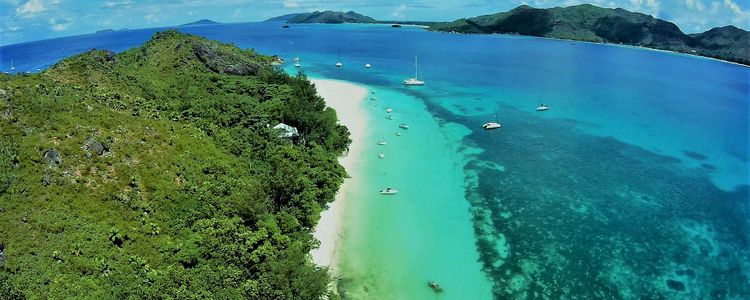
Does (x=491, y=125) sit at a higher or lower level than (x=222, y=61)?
lower

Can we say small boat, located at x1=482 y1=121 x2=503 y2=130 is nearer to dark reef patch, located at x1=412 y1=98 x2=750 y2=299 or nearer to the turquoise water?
the turquoise water

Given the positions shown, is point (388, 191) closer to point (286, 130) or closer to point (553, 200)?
point (286, 130)

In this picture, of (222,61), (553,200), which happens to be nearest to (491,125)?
(553,200)

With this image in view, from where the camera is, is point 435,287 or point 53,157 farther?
point 435,287

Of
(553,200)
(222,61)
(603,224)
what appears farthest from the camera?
(222,61)

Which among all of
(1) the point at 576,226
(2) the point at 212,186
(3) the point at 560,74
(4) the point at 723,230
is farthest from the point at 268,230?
(3) the point at 560,74

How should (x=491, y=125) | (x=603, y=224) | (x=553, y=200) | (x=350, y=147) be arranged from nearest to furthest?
(x=603, y=224), (x=553, y=200), (x=350, y=147), (x=491, y=125)

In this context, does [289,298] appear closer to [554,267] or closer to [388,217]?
[388,217]
